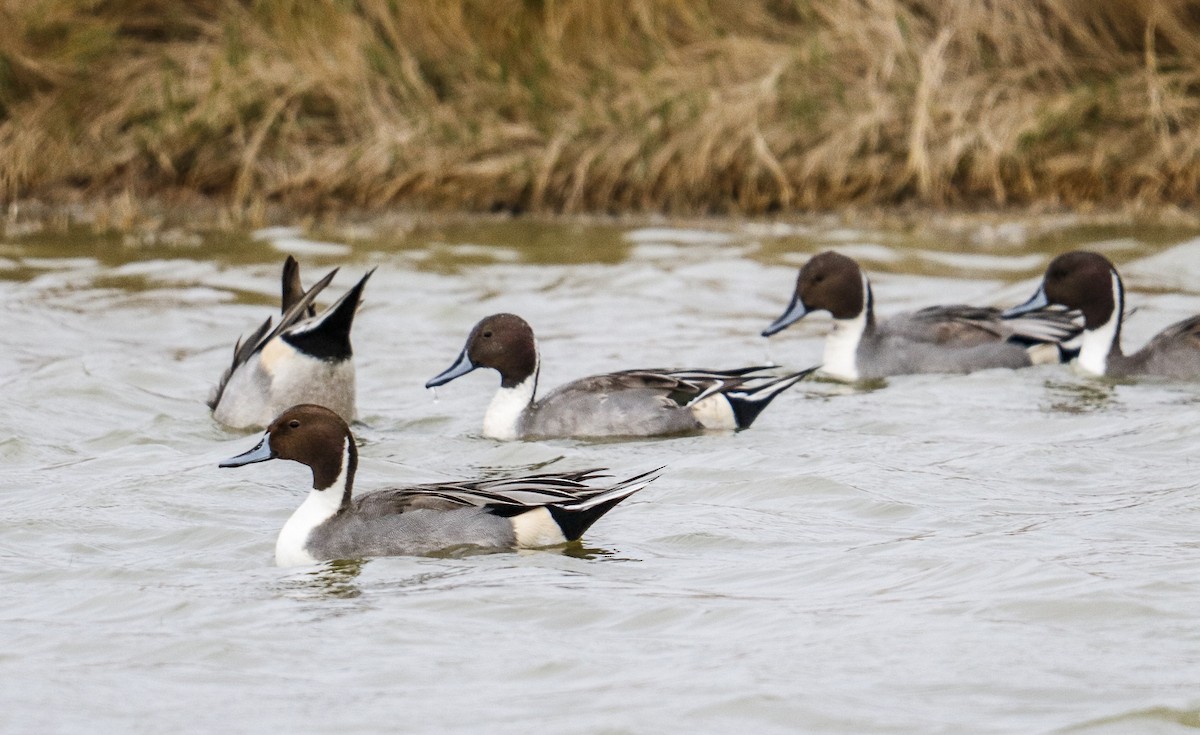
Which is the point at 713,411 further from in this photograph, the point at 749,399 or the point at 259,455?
the point at 259,455

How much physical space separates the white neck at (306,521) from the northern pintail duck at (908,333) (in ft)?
13.0

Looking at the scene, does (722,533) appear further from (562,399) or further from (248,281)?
(248,281)

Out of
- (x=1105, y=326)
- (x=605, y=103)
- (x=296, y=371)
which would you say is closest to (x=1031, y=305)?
(x=1105, y=326)

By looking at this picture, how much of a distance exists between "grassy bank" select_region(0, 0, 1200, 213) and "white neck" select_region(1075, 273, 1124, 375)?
4678 mm

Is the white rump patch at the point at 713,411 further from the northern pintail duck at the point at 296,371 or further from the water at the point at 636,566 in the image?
the northern pintail duck at the point at 296,371

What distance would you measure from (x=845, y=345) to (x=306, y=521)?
14.4ft

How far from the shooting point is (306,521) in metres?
5.65

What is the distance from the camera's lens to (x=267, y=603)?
5.06 m

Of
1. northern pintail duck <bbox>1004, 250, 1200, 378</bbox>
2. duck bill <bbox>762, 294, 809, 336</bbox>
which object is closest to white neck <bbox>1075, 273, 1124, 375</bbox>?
northern pintail duck <bbox>1004, 250, 1200, 378</bbox>

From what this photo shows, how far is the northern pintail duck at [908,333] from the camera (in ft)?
30.1

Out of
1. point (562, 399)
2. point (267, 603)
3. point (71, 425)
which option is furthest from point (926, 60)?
point (267, 603)

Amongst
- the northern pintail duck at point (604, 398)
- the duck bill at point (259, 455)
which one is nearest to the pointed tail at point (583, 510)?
the duck bill at point (259, 455)

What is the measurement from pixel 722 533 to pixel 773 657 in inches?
56.4

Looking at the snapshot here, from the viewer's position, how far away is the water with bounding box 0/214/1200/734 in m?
4.17
